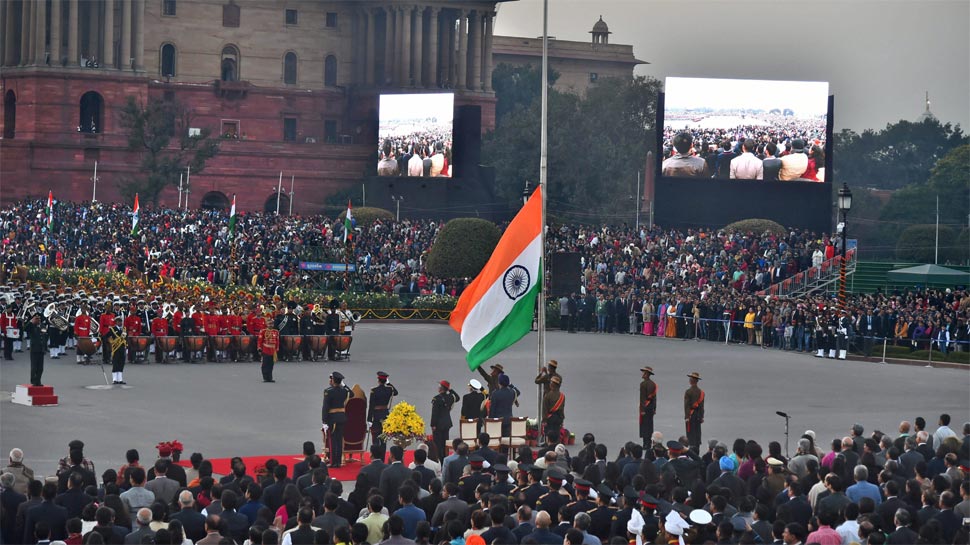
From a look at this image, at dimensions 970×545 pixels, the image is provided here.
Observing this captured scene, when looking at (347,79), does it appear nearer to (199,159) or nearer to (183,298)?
(199,159)

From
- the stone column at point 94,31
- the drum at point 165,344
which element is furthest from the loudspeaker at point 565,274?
the stone column at point 94,31

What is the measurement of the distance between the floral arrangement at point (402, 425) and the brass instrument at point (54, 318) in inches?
539

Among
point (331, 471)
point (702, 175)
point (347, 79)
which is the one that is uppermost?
point (347, 79)

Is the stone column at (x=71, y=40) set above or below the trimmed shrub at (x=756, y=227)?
above

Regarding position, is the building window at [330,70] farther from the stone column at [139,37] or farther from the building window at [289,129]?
the stone column at [139,37]

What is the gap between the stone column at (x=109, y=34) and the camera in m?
77.8

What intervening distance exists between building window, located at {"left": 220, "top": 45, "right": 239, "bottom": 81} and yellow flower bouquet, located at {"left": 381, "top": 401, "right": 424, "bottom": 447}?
219 feet

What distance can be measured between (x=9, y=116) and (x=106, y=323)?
53.0 m

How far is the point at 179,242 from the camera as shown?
57.3m

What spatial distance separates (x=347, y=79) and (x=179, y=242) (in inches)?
1311

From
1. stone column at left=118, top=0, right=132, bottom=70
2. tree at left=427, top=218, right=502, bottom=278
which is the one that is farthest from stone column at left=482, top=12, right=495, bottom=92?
tree at left=427, top=218, right=502, bottom=278

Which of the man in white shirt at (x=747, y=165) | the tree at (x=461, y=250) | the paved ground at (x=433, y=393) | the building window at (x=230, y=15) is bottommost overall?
the paved ground at (x=433, y=393)

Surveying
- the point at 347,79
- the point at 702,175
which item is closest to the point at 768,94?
the point at 702,175

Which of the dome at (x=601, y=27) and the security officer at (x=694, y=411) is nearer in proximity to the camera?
the security officer at (x=694, y=411)
